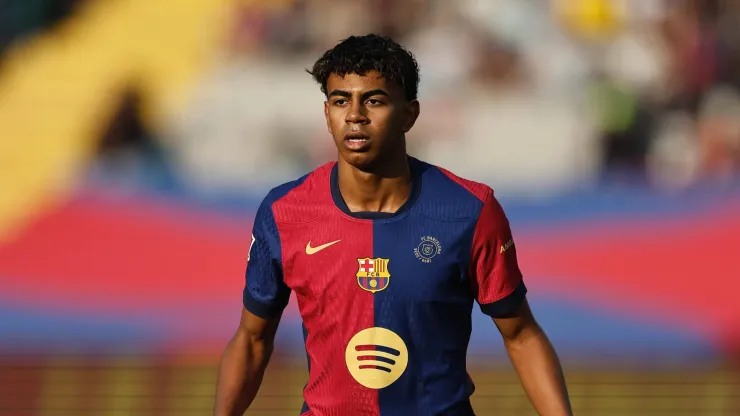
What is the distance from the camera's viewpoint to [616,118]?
1080cm

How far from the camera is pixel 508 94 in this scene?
1090cm

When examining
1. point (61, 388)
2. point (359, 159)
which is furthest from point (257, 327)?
point (61, 388)

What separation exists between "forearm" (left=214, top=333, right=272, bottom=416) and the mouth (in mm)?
888

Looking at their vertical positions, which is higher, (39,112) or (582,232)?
(39,112)

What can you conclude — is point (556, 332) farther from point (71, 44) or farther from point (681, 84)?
point (71, 44)

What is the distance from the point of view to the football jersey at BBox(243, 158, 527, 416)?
14.2ft

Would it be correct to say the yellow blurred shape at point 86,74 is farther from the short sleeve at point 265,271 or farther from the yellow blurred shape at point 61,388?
the short sleeve at point 265,271

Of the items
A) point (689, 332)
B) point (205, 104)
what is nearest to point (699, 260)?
point (689, 332)

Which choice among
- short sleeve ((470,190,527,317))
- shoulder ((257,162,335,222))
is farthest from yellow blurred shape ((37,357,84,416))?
short sleeve ((470,190,527,317))

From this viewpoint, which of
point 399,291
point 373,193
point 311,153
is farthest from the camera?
point 311,153

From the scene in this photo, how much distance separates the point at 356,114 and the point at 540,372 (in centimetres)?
110

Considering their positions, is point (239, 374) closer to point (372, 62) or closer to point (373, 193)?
point (373, 193)

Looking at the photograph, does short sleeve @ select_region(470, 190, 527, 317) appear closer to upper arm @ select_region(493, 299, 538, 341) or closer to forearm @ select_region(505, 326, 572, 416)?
upper arm @ select_region(493, 299, 538, 341)

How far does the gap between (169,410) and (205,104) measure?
2.64 meters
